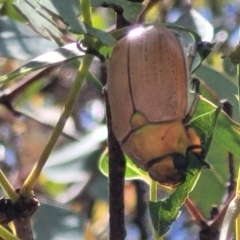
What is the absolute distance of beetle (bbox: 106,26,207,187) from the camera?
66 cm

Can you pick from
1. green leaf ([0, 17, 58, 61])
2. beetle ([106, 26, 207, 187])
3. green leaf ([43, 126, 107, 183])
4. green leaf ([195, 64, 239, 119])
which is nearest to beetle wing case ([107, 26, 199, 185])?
beetle ([106, 26, 207, 187])

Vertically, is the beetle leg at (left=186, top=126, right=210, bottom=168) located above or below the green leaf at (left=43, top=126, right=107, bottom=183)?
above

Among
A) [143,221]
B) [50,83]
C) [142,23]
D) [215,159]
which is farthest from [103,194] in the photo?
[142,23]

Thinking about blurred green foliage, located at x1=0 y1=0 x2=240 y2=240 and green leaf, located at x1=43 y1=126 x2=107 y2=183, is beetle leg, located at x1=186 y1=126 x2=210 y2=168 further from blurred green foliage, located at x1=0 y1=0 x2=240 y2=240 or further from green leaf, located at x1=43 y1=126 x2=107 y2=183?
green leaf, located at x1=43 y1=126 x2=107 y2=183

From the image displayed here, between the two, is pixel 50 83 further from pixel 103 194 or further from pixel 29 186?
pixel 29 186

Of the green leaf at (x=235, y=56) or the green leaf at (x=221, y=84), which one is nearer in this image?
the green leaf at (x=235, y=56)

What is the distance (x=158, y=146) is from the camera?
0.66 m

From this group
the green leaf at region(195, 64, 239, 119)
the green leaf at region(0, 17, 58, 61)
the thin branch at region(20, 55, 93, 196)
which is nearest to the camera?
the thin branch at region(20, 55, 93, 196)

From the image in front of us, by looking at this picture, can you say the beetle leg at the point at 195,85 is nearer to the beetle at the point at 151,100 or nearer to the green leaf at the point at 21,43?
the beetle at the point at 151,100

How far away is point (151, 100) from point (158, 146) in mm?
41

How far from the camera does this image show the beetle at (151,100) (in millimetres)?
656

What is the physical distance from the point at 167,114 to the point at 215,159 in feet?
1.29

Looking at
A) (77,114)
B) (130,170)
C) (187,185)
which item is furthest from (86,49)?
(77,114)

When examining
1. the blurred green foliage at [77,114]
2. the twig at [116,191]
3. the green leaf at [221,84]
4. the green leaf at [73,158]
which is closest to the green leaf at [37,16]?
the blurred green foliage at [77,114]
